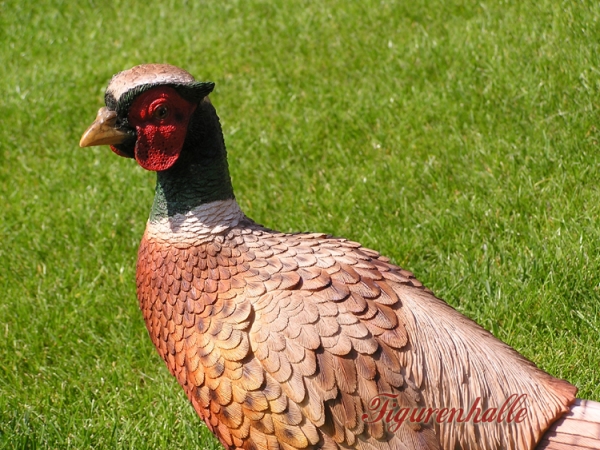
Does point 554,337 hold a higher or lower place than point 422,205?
lower

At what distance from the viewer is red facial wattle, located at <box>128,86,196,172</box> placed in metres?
2.29

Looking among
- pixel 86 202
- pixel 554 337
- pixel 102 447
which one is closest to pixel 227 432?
pixel 102 447

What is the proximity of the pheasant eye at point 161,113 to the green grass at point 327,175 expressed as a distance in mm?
1482

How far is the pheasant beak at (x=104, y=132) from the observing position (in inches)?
91.7

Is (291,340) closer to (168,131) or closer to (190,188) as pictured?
(190,188)

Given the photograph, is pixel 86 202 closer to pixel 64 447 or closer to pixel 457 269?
pixel 64 447

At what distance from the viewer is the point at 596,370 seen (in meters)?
3.11

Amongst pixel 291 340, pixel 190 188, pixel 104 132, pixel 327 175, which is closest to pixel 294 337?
pixel 291 340

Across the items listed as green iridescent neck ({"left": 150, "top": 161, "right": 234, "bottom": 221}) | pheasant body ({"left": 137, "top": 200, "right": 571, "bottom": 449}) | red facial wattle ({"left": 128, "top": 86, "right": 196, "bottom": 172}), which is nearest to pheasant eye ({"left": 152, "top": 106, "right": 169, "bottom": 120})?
red facial wattle ({"left": 128, "top": 86, "right": 196, "bottom": 172})

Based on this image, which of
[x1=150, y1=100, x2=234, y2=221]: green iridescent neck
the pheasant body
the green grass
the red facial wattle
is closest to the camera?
the pheasant body

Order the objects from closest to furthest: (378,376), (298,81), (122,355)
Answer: (378,376)
(122,355)
(298,81)

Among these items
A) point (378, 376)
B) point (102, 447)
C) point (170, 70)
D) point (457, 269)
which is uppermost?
point (170, 70)

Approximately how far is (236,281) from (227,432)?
0.48 meters

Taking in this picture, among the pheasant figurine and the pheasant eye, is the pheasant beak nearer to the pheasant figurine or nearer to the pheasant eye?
the pheasant figurine
